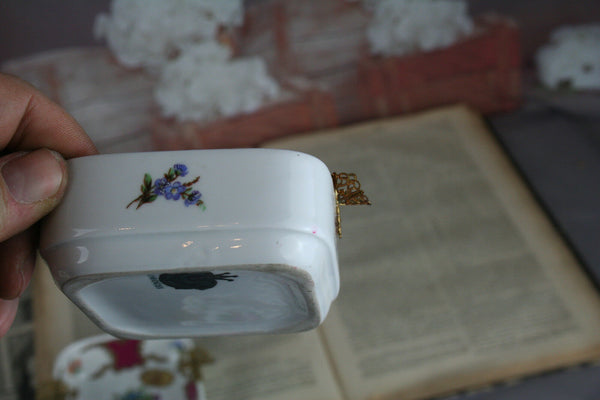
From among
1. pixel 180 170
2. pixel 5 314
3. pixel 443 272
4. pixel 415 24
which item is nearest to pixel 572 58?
pixel 415 24

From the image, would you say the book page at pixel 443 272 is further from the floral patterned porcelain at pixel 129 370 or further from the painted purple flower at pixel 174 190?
the painted purple flower at pixel 174 190

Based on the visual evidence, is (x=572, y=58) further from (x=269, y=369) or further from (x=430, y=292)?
(x=269, y=369)

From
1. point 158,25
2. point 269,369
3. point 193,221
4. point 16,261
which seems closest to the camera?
point 193,221

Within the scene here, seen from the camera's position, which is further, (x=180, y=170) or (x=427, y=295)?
(x=427, y=295)

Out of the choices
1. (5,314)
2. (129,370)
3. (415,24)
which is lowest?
(129,370)

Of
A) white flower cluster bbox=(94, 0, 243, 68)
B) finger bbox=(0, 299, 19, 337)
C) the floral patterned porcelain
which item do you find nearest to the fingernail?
finger bbox=(0, 299, 19, 337)

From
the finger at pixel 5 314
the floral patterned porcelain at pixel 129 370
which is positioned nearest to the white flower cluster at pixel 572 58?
the floral patterned porcelain at pixel 129 370
